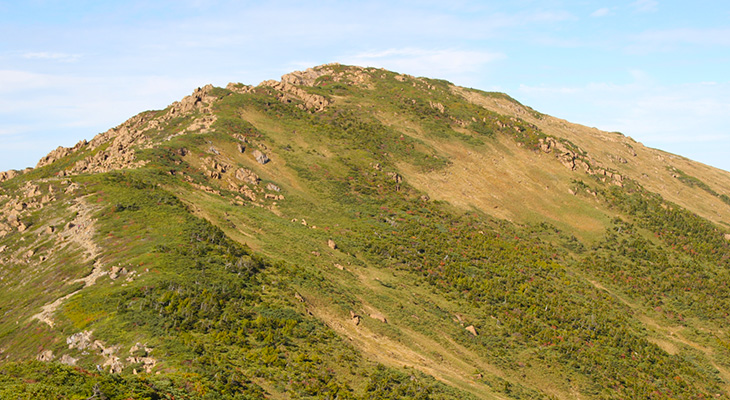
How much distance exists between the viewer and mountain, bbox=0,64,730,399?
28.8m

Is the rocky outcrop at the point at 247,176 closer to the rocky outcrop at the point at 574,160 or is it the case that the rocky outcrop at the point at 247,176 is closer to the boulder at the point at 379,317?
the boulder at the point at 379,317

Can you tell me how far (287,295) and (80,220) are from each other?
23341mm

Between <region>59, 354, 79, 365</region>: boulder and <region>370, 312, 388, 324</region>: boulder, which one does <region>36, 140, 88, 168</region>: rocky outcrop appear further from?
<region>370, 312, 388, 324</region>: boulder

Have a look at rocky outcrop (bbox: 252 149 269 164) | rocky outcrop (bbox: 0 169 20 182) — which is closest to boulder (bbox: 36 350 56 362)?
rocky outcrop (bbox: 0 169 20 182)

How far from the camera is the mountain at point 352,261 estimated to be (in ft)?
94.5

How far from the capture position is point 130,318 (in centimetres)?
2873

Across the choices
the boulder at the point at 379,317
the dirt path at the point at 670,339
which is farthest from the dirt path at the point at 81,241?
the dirt path at the point at 670,339

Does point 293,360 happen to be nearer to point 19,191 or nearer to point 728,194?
point 19,191

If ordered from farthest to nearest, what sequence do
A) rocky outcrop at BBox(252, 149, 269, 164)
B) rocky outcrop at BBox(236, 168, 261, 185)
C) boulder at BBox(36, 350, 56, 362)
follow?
rocky outcrop at BBox(252, 149, 269, 164) → rocky outcrop at BBox(236, 168, 261, 185) → boulder at BBox(36, 350, 56, 362)

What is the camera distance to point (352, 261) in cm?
5747

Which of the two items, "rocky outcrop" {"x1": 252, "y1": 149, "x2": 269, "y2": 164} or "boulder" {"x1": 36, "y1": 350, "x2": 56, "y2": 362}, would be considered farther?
"rocky outcrop" {"x1": 252, "y1": 149, "x2": 269, "y2": 164}

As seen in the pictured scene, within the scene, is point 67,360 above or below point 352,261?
below

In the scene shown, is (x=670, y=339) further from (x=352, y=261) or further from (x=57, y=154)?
(x=57, y=154)

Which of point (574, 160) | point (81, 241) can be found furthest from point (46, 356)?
point (574, 160)
